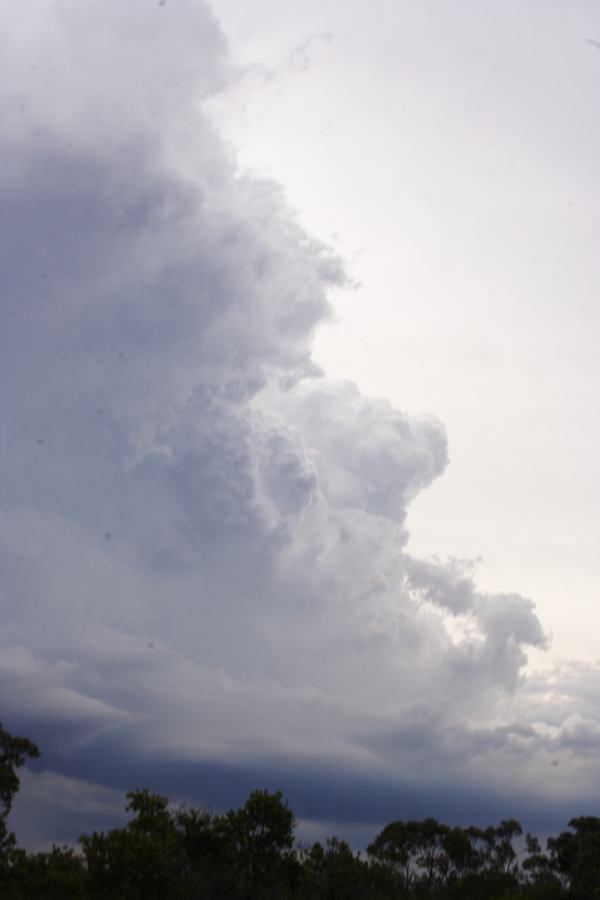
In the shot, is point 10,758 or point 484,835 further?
point 484,835

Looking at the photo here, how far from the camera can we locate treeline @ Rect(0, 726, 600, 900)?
36.2 meters

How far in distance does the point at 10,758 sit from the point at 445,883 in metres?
37.1

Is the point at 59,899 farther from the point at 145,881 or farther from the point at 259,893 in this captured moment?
the point at 259,893

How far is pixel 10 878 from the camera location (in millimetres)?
35438

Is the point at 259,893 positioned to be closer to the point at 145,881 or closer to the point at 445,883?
the point at 145,881

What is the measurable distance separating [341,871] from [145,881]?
1869cm

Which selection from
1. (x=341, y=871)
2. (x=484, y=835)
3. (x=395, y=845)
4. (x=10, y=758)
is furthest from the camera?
(x=484, y=835)

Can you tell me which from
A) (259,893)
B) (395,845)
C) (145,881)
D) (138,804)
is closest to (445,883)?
(395,845)

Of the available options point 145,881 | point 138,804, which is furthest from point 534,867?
point 145,881

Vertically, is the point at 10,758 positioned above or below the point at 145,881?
above

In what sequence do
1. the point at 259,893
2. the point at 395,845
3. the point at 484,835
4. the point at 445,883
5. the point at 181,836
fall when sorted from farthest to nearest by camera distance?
the point at 484,835 < the point at 395,845 < the point at 445,883 < the point at 181,836 < the point at 259,893

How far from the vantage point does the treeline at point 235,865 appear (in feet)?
119

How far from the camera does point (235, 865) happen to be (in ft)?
147

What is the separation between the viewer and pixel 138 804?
45.1 m
